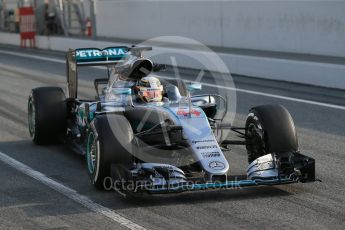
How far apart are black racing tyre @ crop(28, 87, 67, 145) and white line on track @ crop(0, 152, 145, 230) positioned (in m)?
0.58

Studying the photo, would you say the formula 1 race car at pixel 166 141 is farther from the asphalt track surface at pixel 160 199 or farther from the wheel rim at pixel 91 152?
the asphalt track surface at pixel 160 199

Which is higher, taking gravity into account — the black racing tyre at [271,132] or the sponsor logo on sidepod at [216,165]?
the black racing tyre at [271,132]

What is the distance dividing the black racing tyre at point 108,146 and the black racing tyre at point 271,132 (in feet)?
Result: 4.46

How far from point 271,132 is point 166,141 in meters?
1.03

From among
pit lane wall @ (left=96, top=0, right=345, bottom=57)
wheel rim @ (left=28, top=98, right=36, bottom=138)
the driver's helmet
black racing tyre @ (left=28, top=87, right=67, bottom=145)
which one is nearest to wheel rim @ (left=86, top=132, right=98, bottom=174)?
the driver's helmet

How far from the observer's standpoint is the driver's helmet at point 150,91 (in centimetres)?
855

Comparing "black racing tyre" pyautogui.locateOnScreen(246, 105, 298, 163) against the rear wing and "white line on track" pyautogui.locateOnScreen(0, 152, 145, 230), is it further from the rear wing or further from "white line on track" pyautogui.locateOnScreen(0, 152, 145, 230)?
the rear wing

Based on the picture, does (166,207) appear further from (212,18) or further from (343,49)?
(212,18)

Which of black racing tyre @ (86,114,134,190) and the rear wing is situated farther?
the rear wing

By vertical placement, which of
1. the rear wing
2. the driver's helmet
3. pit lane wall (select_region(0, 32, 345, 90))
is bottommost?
pit lane wall (select_region(0, 32, 345, 90))

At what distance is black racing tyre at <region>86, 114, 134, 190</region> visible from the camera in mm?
7340

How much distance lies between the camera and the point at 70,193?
7.59 meters

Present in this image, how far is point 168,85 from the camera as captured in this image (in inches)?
347

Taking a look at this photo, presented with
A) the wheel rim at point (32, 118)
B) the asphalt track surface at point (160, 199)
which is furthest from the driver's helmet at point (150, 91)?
the wheel rim at point (32, 118)
